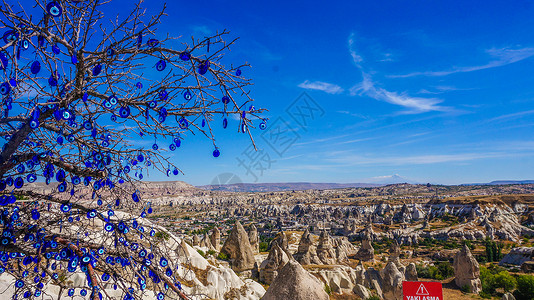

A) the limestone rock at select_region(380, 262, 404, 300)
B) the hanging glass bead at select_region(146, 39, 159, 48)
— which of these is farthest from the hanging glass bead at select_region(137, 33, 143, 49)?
the limestone rock at select_region(380, 262, 404, 300)

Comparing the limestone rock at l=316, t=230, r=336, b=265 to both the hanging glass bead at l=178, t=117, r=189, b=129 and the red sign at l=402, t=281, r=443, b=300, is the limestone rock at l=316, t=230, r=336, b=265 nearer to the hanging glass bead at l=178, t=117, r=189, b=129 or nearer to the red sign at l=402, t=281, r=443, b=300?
the red sign at l=402, t=281, r=443, b=300

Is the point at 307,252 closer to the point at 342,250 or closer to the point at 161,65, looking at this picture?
the point at 342,250

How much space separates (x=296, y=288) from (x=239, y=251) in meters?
19.7

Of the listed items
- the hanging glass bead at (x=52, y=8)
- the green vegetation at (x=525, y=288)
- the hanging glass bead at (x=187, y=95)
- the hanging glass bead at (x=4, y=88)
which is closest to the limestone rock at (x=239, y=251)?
the green vegetation at (x=525, y=288)

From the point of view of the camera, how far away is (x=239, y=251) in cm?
2672

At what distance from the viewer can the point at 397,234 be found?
69.6 meters

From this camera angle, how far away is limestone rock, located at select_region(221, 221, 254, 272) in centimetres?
2611

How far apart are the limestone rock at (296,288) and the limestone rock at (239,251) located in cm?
1838

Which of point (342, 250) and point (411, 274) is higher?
point (411, 274)

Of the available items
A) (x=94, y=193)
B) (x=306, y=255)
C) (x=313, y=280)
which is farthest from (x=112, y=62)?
(x=306, y=255)

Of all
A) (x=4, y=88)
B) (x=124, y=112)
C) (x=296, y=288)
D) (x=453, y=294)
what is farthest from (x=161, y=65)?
(x=453, y=294)

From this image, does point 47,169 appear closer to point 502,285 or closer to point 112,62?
point 112,62

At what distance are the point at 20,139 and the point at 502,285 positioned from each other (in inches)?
1635

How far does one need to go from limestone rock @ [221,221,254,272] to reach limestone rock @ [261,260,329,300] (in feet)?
60.3
